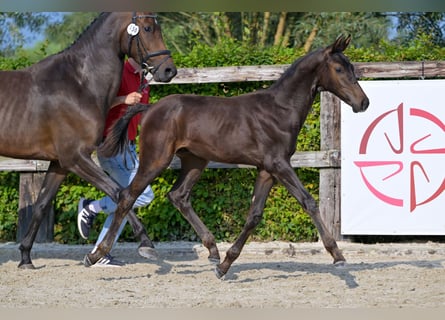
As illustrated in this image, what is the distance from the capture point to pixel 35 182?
23.5 ft

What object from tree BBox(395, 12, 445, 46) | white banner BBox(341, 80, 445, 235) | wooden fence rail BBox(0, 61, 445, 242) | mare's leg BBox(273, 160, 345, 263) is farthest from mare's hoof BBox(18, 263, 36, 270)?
tree BBox(395, 12, 445, 46)

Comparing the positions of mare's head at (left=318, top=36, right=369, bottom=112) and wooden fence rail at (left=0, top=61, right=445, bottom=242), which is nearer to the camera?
mare's head at (left=318, top=36, right=369, bottom=112)

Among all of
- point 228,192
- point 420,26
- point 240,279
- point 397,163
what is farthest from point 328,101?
point 420,26

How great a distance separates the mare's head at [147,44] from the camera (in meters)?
5.32

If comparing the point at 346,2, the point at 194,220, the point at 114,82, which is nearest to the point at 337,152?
the point at 194,220

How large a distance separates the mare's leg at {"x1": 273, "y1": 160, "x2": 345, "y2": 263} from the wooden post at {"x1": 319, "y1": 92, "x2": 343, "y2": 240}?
1.93 metres

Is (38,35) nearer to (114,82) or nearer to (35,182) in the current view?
(35,182)

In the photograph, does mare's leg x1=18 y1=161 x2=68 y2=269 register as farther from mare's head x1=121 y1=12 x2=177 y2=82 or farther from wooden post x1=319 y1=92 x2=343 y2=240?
wooden post x1=319 y1=92 x2=343 y2=240

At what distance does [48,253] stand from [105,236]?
1697mm

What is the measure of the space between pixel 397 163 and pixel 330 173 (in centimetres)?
67

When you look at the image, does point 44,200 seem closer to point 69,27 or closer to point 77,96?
point 77,96

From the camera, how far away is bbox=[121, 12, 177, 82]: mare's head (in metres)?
5.32

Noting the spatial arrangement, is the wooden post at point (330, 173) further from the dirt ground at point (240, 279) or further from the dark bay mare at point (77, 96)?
the dark bay mare at point (77, 96)

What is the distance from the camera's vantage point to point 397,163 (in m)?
6.85
